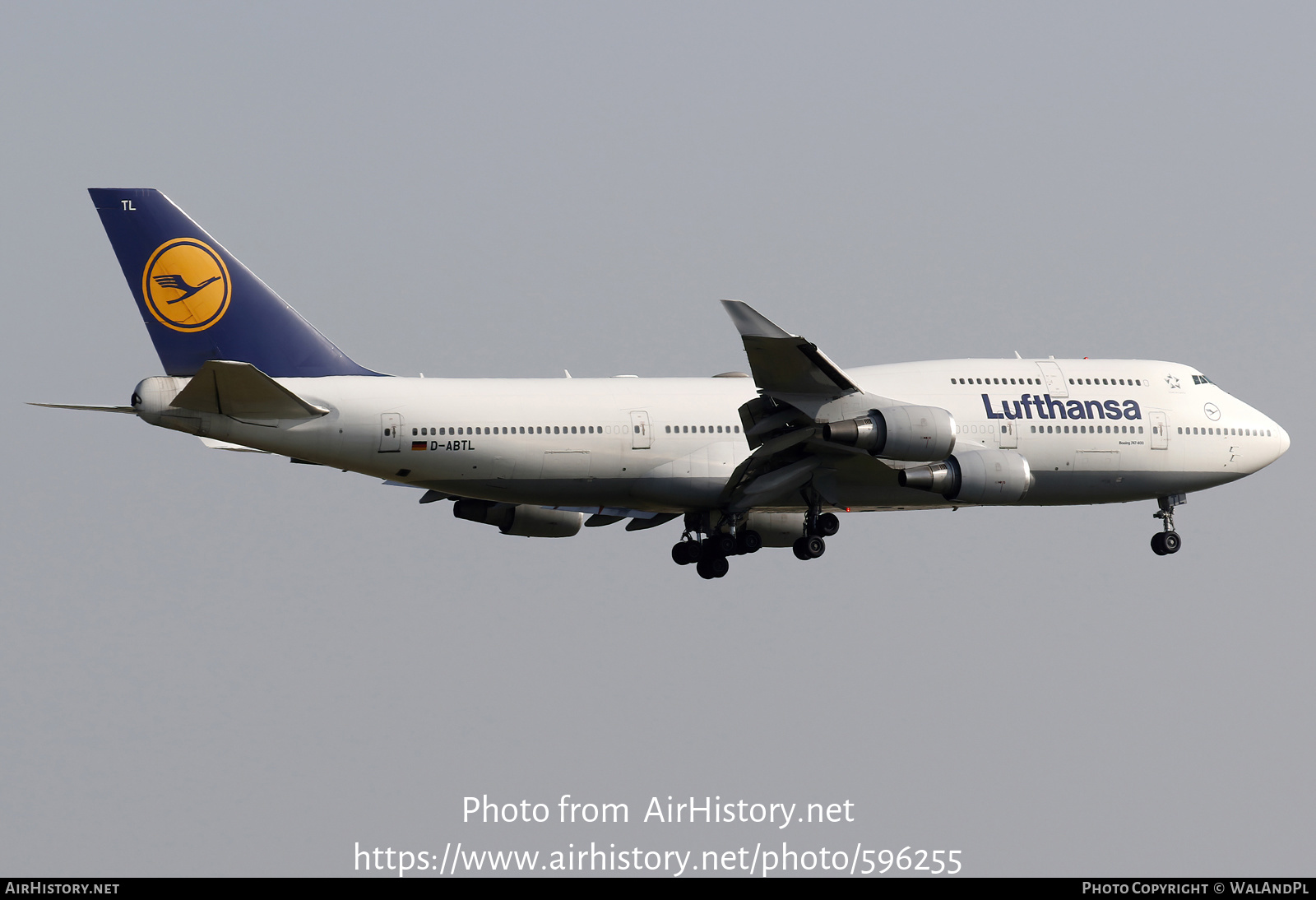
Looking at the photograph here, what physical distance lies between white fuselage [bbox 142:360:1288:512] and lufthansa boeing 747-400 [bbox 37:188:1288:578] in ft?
0.16

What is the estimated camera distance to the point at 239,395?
111ft

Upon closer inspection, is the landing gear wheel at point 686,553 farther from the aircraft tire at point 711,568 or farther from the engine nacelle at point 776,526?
the engine nacelle at point 776,526

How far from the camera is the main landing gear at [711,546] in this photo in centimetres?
4141

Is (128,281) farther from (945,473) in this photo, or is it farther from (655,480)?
(945,473)

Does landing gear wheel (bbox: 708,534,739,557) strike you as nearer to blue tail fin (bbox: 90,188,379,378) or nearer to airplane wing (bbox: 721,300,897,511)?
airplane wing (bbox: 721,300,897,511)

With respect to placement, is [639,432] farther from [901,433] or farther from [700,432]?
[901,433]

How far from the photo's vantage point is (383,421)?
36156 mm

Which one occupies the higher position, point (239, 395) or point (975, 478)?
point (975, 478)

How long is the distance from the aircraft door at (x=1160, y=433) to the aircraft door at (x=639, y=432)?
13.9m

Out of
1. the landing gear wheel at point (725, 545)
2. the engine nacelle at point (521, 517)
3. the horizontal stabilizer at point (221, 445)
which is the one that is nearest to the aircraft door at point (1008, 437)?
the landing gear wheel at point (725, 545)

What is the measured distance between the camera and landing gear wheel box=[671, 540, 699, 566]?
42.5m

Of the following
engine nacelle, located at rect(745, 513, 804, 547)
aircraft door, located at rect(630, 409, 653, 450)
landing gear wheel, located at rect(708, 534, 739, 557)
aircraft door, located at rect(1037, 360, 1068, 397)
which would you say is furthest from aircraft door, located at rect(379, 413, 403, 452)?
aircraft door, located at rect(1037, 360, 1068, 397)

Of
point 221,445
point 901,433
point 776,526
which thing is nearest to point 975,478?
point 901,433

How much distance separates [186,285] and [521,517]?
12556 millimetres
